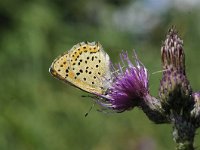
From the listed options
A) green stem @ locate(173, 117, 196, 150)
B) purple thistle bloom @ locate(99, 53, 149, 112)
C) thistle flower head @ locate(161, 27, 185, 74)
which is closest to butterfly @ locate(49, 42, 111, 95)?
purple thistle bloom @ locate(99, 53, 149, 112)

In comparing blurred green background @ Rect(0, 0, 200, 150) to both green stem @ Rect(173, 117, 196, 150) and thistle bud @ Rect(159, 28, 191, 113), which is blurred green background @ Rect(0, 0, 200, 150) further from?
green stem @ Rect(173, 117, 196, 150)

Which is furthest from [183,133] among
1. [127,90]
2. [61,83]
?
[61,83]

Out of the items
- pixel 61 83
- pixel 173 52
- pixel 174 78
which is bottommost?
pixel 61 83

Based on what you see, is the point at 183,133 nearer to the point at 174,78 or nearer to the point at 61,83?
the point at 174,78

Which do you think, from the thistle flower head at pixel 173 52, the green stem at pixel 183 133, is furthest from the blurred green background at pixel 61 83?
the green stem at pixel 183 133

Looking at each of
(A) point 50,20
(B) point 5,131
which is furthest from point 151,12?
(B) point 5,131

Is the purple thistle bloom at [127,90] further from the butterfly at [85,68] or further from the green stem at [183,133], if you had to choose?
the green stem at [183,133]

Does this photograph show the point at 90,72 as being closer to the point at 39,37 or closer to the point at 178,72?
the point at 178,72
